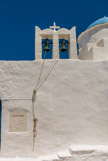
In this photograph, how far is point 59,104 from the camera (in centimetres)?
622

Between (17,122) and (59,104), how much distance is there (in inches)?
54.7

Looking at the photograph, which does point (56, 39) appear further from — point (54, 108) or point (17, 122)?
point (17, 122)

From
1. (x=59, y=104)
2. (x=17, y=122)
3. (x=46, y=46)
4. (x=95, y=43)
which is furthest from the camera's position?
(x=95, y=43)

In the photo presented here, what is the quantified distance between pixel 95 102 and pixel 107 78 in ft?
2.97

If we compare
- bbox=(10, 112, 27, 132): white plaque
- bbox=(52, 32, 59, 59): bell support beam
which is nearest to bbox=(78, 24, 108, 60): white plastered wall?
bbox=(52, 32, 59, 59): bell support beam

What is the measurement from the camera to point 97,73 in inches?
258

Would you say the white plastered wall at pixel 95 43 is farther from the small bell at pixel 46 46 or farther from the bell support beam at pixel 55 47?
the small bell at pixel 46 46

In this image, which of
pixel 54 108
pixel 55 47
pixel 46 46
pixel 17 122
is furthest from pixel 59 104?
pixel 46 46

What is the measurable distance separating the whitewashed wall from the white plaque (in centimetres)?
12

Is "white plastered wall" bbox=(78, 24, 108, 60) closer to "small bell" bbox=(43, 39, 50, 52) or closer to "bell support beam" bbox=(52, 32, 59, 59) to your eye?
"bell support beam" bbox=(52, 32, 59, 59)

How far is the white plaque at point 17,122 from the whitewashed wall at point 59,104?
118mm

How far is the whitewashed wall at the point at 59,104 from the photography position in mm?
5926

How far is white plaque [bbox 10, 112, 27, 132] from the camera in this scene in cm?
598

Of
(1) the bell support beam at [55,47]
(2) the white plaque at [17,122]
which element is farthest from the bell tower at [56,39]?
(2) the white plaque at [17,122]
